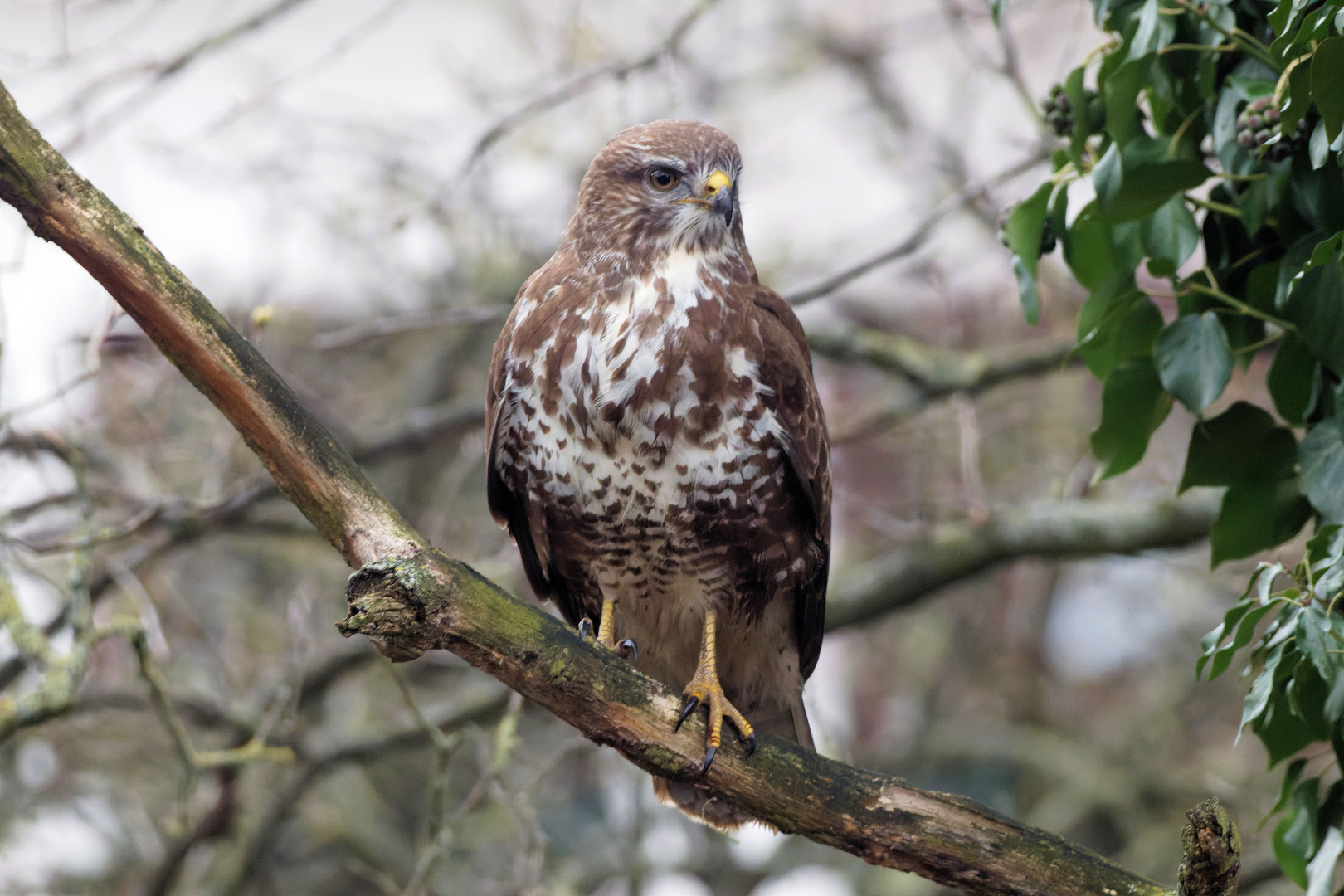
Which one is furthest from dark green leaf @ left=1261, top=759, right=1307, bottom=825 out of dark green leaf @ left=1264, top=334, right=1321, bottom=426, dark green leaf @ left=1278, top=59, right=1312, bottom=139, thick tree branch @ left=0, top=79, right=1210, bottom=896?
dark green leaf @ left=1278, top=59, right=1312, bottom=139

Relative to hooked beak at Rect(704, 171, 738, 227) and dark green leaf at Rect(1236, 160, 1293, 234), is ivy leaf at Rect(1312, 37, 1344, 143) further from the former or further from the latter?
hooked beak at Rect(704, 171, 738, 227)

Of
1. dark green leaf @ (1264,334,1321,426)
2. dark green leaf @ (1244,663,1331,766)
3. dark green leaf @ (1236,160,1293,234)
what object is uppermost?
dark green leaf @ (1236,160,1293,234)

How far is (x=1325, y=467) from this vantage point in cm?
209

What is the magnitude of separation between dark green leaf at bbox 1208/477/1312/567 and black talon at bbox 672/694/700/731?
107cm

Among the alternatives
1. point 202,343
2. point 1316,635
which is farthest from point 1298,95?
point 202,343

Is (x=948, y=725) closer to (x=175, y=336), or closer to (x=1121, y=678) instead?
(x=1121, y=678)

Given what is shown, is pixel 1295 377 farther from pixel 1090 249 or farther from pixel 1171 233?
pixel 1090 249

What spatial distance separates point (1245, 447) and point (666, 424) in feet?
3.99

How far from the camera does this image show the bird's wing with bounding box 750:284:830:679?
2936mm

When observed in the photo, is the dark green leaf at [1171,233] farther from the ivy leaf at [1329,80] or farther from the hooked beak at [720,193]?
the hooked beak at [720,193]

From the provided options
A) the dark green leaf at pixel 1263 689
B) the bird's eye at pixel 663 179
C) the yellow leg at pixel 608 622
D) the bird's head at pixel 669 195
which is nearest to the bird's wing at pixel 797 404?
the bird's head at pixel 669 195

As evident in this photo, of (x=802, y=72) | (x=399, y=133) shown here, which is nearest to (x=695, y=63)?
(x=802, y=72)

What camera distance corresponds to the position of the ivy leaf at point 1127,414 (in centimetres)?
234

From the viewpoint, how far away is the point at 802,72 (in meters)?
6.07
